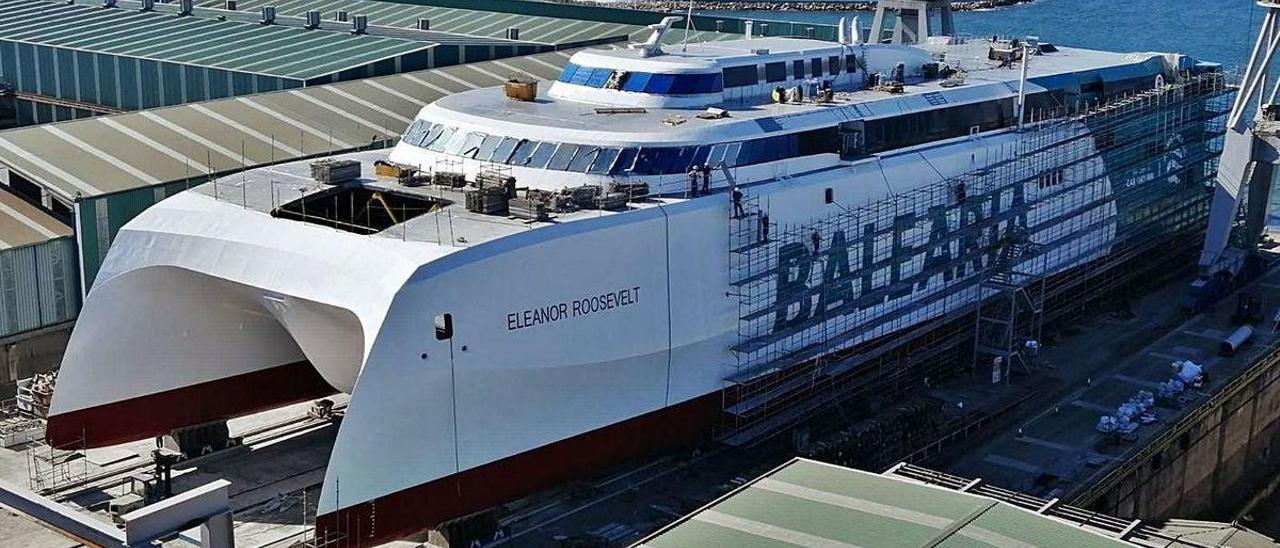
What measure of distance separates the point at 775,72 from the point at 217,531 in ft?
55.8

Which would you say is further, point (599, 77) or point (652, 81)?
point (599, 77)

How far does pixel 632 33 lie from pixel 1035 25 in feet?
192

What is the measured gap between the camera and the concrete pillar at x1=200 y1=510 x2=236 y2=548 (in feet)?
59.4

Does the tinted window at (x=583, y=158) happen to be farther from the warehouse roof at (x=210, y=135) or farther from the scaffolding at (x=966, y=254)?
the warehouse roof at (x=210, y=135)

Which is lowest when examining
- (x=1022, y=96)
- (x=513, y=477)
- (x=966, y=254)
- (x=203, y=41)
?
(x=513, y=477)

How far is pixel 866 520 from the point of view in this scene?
63.6 ft

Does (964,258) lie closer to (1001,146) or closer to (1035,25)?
(1001,146)

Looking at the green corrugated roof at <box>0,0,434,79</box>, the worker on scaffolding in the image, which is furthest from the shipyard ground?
the green corrugated roof at <box>0,0,434,79</box>

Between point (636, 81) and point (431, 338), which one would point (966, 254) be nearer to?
point (636, 81)

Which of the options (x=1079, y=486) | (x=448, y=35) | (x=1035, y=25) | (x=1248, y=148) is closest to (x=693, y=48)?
(x=1079, y=486)

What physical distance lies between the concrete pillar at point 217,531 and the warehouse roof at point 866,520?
510 cm

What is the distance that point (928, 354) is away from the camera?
31328 mm

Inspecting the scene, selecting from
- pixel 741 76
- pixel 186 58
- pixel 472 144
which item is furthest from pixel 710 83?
pixel 186 58

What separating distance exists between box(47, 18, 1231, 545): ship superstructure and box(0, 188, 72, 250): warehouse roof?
586 cm
